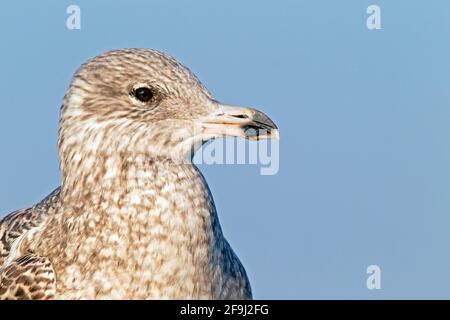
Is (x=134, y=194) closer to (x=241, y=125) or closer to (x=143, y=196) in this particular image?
(x=143, y=196)

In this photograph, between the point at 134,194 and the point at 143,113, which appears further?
the point at 143,113

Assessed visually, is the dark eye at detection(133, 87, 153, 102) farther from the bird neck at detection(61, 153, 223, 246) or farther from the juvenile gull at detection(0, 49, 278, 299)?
the bird neck at detection(61, 153, 223, 246)

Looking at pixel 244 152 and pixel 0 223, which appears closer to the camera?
pixel 244 152

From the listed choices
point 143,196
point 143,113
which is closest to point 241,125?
point 143,113

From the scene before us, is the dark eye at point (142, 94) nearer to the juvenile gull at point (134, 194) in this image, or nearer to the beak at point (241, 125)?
the juvenile gull at point (134, 194)

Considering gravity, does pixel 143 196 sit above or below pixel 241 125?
below
